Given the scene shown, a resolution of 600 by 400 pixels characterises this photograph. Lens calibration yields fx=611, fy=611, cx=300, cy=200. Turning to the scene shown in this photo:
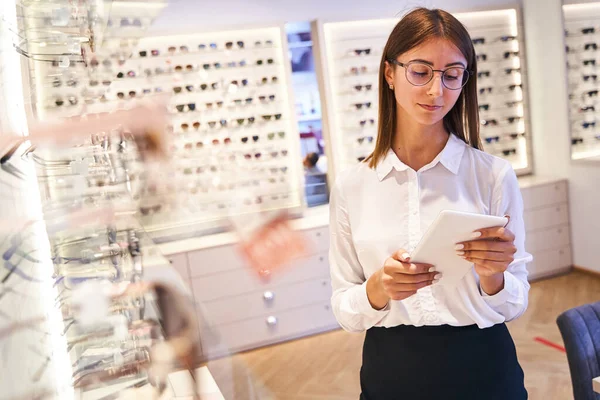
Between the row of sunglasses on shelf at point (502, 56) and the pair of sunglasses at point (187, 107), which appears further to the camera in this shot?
the row of sunglasses on shelf at point (502, 56)

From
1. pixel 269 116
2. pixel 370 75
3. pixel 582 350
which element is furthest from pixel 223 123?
pixel 582 350

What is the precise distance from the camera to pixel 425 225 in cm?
147

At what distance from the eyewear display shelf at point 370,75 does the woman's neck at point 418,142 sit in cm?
421

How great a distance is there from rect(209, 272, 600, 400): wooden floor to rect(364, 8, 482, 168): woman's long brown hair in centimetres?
213

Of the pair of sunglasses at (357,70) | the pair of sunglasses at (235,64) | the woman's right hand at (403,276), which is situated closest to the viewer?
the woman's right hand at (403,276)

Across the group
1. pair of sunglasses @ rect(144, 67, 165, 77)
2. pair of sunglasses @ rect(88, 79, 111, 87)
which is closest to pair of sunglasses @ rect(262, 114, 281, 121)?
pair of sunglasses @ rect(144, 67, 165, 77)

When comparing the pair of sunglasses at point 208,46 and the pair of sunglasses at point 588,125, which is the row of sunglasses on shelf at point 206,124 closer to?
the pair of sunglasses at point 208,46

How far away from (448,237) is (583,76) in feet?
17.8

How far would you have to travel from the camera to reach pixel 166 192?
535mm

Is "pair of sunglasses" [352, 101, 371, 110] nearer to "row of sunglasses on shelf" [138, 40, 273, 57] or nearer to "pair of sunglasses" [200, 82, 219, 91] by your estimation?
"row of sunglasses on shelf" [138, 40, 273, 57]

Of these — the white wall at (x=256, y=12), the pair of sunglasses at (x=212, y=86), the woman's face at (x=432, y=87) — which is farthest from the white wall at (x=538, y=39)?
the woman's face at (x=432, y=87)

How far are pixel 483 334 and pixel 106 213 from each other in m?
1.11

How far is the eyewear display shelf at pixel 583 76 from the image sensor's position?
567 centimetres

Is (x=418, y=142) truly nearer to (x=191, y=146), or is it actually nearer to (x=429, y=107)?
(x=429, y=107)
